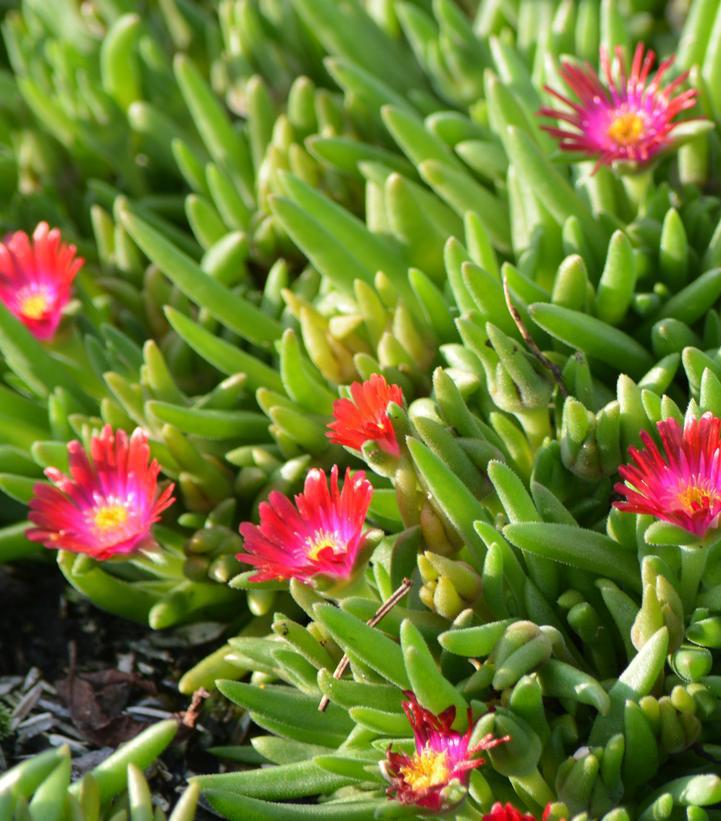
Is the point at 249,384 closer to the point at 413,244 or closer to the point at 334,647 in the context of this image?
the point at 413,244

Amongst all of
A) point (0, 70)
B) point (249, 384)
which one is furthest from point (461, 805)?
point (0, 70)

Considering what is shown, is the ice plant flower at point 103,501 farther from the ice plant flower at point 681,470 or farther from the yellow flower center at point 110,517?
the ice plant flower at point 681,470

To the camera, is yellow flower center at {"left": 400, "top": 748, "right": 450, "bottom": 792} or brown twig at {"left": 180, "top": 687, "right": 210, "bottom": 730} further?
brown twig at {"left": 180, "top": 687, "right": 210, "bottom": 730}

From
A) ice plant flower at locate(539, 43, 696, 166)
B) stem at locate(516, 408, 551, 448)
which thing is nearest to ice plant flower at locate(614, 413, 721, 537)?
stem at locate(516, 408, 551, 448)

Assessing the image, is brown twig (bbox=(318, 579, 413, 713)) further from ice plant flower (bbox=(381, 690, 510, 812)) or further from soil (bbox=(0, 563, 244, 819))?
soil (bbox=(0, 563, 244, 819))

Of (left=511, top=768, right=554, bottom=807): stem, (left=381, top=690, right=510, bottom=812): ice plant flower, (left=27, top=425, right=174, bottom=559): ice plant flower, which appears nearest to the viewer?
(left=381, top=690, right=510, bottom=812): ice plant flower

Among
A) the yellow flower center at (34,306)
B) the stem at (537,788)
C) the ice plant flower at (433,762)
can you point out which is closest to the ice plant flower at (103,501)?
the yellow flower center at (34,306)

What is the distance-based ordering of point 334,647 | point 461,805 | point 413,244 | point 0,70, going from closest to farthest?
1. point 461,805
2. point 334,647
3. point 413,244
4. point 0,70
